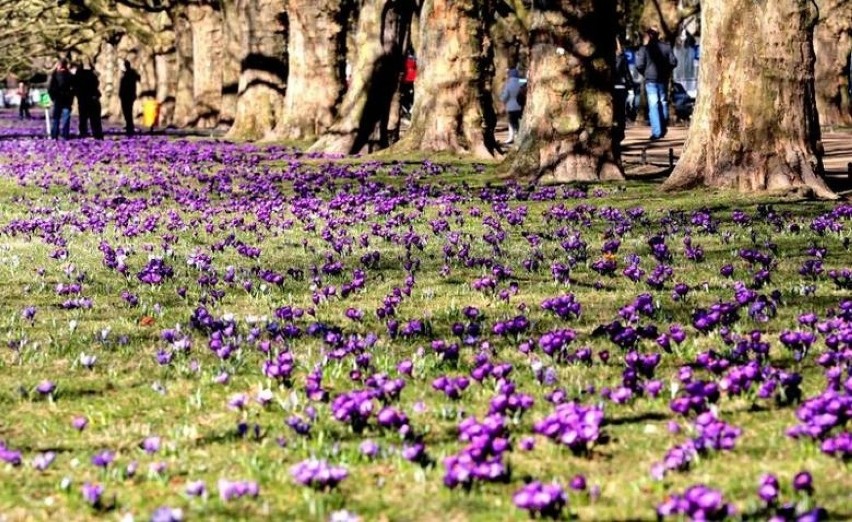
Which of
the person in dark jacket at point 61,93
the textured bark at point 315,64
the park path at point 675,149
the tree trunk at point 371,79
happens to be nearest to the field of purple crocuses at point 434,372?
the park path at point 675,149

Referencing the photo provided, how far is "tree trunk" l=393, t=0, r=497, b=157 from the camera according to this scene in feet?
78.4

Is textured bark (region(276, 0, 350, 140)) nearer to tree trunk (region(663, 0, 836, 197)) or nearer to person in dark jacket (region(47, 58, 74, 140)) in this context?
person in dark jacket (region(47, 58, 74, 140))

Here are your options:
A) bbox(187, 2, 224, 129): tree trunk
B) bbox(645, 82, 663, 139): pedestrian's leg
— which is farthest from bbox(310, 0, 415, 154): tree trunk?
bbox(187, 2, 224, 129): tree trunk

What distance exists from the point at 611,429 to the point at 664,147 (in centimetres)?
2348

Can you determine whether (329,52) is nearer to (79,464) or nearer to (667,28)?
(667,28)

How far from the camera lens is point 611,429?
17.2 ft

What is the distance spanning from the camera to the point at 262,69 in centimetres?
3578

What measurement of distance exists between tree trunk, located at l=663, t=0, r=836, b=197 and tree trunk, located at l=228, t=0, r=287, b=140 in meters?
21.4

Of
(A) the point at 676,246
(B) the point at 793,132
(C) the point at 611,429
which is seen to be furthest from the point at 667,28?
(C) the point at 611,429

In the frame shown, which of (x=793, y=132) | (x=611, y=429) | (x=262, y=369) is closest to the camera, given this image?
(x=611, y=429)

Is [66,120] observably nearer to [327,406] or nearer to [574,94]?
[574,94]

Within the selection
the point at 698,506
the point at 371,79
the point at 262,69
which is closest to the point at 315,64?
the point at 262,69

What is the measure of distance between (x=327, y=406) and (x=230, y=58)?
37825mm

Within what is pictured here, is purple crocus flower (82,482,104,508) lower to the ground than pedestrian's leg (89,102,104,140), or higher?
lower
